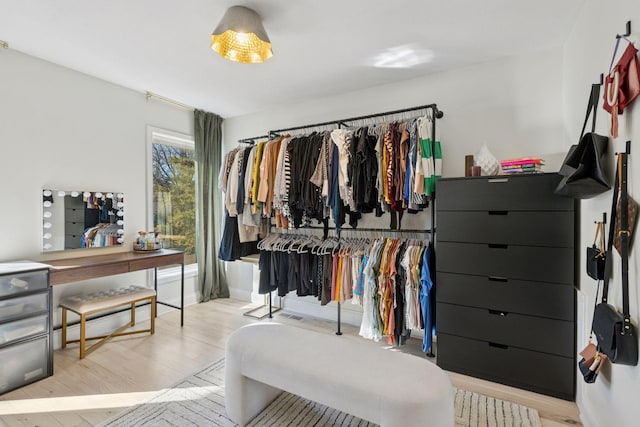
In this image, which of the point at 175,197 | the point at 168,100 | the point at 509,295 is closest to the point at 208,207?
the point at 175,197

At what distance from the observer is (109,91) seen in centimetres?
298

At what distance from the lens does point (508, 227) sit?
204 cm

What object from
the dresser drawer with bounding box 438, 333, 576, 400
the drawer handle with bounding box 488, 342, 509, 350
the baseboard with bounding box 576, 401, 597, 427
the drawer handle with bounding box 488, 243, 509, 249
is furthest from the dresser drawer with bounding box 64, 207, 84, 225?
the baseboard with bounding box 576, 401, 597, 427

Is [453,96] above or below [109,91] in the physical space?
below

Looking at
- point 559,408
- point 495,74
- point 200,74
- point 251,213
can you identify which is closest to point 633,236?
point 559,408

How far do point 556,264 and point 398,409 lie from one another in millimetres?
1450

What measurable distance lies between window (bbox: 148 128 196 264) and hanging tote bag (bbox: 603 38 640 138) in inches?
146

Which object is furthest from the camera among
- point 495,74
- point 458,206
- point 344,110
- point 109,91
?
point 344,110

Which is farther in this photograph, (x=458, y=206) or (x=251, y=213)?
(x=251, y=213)

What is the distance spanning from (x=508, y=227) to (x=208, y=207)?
10.6 feet

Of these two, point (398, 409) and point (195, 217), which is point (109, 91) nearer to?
point (195, 217)

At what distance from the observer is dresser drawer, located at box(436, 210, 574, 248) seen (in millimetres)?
1917

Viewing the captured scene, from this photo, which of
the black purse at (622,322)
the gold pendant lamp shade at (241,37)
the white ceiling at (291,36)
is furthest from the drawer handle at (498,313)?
the gold pendant lamp shade at (241,37)

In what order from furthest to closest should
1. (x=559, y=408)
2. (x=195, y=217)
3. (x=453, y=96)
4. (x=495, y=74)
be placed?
(x=195, y=217), (x=453, y=96), (x=495, y=74), (x=559, y=408)
